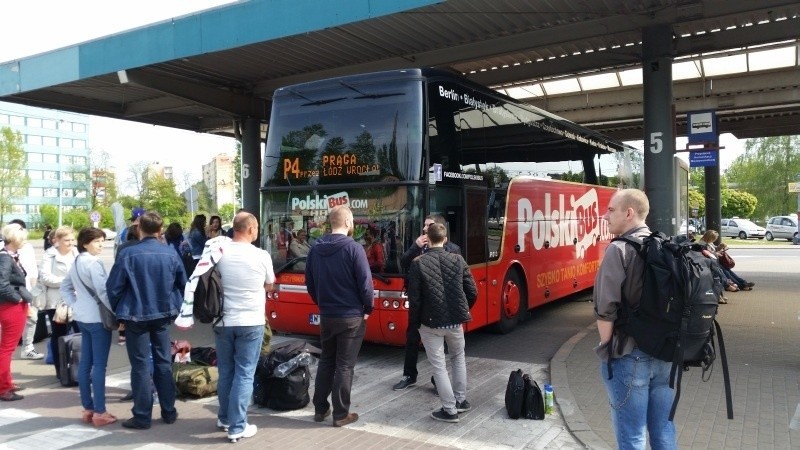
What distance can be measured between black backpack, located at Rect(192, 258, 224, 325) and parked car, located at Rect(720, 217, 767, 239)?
51.1 m

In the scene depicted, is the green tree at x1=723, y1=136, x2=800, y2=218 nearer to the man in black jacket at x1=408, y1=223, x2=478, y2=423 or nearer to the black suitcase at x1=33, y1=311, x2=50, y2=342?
the man in black jacket at x1=408, y1=223, x2=478, y2=423

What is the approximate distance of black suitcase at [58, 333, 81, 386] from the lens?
22.7 ft

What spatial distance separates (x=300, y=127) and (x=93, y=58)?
24.2ft

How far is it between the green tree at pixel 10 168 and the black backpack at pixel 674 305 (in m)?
65.1

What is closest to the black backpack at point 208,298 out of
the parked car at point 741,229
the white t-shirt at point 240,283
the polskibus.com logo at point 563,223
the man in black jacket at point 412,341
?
the white t-shirt at point 240,283

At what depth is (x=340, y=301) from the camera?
5.43 meters

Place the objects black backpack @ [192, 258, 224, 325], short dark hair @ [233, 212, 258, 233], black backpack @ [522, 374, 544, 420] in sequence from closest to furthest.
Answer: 1. black backpack @ [192, 258, 224, 325]
2. short dark hair @ [233, 212, 258, 233]
3. black backpack @ [522, 374, 544, 420]

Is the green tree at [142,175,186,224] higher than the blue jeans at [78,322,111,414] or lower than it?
higher

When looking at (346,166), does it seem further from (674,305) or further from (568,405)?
(674,305)

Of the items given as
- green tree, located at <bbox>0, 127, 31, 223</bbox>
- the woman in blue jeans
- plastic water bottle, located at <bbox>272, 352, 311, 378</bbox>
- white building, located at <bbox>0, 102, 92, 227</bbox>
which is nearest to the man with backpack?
plastic water bottle, located at <bbox>272, 352, 311, 378</bbox>

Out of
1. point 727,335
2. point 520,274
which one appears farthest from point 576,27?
→ point 727,335

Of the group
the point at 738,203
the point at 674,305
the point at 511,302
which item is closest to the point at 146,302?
the point at 674,305

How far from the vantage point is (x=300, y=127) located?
8.10 metres

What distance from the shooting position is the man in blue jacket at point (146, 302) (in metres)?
5.33
